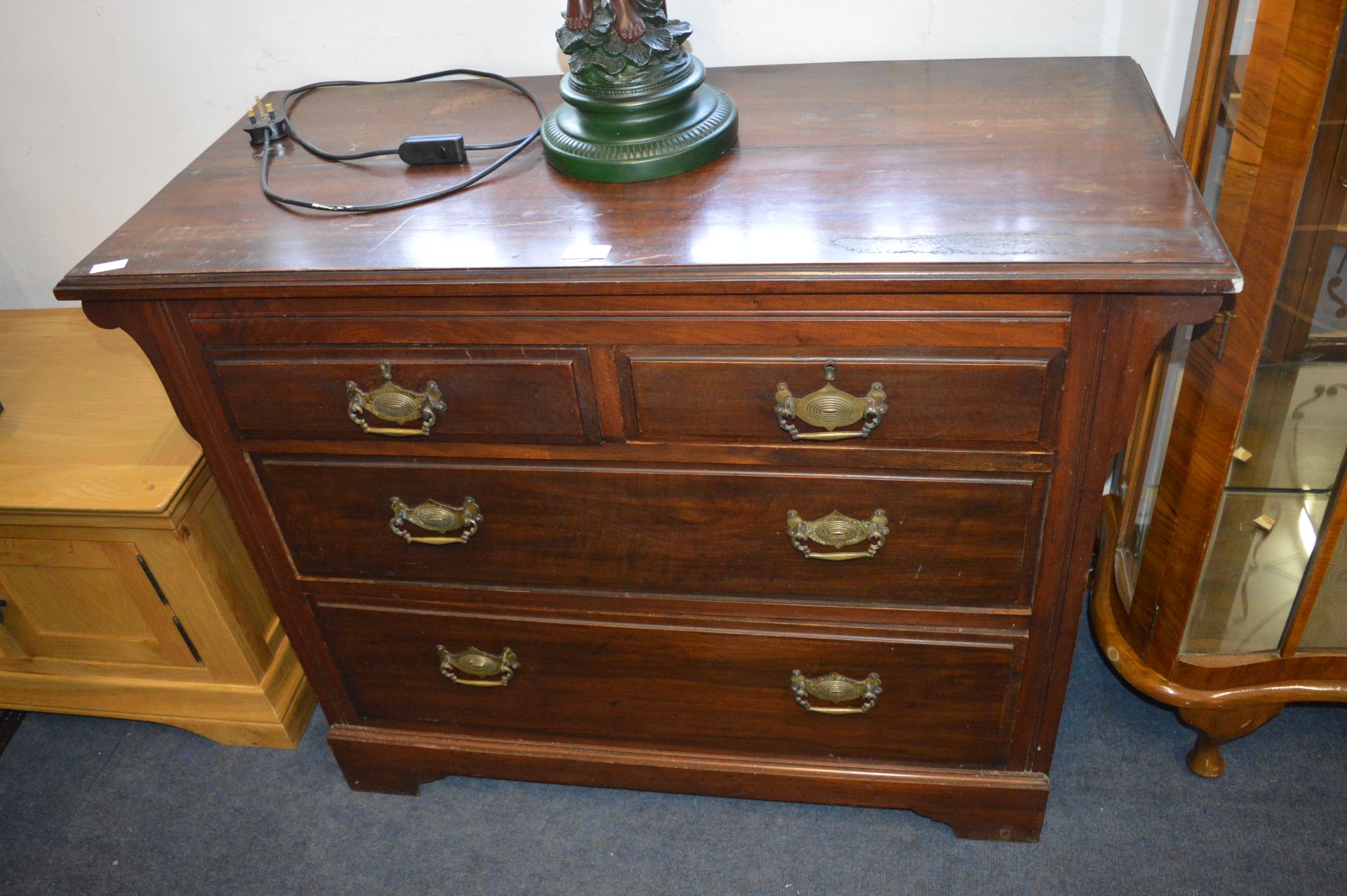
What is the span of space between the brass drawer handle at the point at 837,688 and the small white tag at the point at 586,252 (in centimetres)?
62

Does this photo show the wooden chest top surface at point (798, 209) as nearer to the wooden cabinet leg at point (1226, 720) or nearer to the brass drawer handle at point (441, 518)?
the brass drawer handle at point (441, 518)

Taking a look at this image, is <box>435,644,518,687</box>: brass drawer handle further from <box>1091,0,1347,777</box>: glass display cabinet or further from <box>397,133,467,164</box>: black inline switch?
<box>1091,0,1347,777</box>: glass display cabinet

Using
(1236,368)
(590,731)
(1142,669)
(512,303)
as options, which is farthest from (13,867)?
(1236,368)

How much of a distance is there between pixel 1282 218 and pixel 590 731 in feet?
3.58

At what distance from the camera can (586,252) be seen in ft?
3.52

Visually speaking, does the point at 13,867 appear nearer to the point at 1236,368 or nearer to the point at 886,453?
the point at 886,453

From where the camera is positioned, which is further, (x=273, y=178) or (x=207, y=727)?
(x=207, y=727)

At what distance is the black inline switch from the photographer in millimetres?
1274

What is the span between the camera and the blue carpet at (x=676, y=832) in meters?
1.50

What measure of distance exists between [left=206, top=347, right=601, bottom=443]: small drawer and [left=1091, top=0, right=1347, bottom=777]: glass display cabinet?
0.74 metres

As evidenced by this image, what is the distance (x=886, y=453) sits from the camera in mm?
1140

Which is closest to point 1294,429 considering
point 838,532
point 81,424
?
point 838,532

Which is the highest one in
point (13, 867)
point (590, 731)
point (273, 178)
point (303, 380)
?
point (273, 178)

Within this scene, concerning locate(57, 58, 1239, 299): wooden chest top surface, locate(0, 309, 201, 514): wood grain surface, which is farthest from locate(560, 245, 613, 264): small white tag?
Answer: locate(0, 309, 201, 514): wood grain surface
